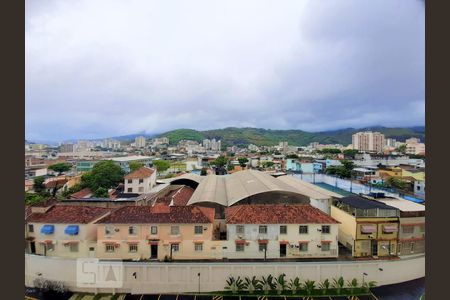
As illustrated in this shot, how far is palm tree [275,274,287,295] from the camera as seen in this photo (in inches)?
518

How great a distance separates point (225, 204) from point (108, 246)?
28.7ft

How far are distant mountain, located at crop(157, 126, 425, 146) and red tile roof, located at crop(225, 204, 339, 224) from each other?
435ft

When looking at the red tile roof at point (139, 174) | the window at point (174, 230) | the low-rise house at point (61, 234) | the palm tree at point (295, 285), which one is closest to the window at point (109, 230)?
the low-rise house at point (61, 234)

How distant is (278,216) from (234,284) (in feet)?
14.7

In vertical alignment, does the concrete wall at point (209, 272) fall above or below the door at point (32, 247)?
below

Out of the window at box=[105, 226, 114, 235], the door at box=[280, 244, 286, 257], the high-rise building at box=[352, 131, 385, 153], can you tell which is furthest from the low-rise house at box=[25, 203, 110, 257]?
the high-rise building at box=[352, 131, 385, 153]

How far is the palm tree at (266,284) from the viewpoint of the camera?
516 inches

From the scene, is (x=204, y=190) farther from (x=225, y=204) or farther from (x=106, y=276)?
(x=106, y=276)

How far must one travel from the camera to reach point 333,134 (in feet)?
518

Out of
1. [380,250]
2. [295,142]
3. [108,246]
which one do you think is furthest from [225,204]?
[295,142]

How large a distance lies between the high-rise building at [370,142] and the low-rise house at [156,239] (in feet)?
306

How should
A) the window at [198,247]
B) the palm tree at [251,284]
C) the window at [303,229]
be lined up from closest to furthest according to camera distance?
the palm tree at [251,284], the window at [198,247], the window at [303,229]

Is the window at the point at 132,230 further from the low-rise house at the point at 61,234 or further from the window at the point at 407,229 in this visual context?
the window at the point at 407,229

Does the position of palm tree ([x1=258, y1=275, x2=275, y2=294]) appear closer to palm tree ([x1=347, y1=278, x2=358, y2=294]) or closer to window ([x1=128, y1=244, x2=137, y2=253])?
palm tree ([x1=347, y1=278, x2=358, y2=294])
